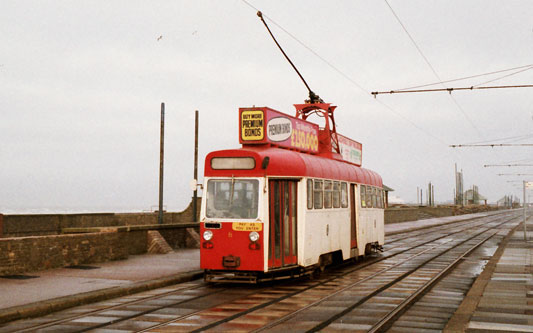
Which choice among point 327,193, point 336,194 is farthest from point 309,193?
point 336,194

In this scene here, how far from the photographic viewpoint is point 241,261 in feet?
46.6

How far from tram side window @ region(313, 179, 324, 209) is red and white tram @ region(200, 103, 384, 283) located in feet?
0.09

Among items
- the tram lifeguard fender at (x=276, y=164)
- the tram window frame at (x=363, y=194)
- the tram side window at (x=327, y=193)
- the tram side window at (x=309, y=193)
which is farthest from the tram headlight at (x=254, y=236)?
the tram window frame at (x=363, y=194)

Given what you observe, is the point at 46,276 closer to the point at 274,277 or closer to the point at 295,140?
the point at 274,277

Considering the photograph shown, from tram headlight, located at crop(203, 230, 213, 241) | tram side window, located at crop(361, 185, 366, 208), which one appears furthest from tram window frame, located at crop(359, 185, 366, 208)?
tram headlight, located at crop(203, 230, 213, 241)

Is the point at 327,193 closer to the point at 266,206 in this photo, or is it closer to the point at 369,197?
the point at 266,206

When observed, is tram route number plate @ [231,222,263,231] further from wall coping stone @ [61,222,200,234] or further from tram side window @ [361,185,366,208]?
tram side window @ [361,185,366,208]

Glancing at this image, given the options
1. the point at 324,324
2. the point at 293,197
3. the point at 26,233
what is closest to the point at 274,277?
the point at 293,197

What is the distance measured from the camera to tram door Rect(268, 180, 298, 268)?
14.4 m

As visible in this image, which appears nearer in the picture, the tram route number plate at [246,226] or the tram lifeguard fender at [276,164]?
the tram route number plate at [246,226]

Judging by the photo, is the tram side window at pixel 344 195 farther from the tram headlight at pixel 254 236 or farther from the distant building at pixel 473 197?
the distant building at pixel 473 197

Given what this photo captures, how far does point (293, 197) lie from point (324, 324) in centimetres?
548

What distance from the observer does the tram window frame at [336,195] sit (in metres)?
17.9

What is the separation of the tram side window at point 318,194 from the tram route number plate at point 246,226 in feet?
8.24
